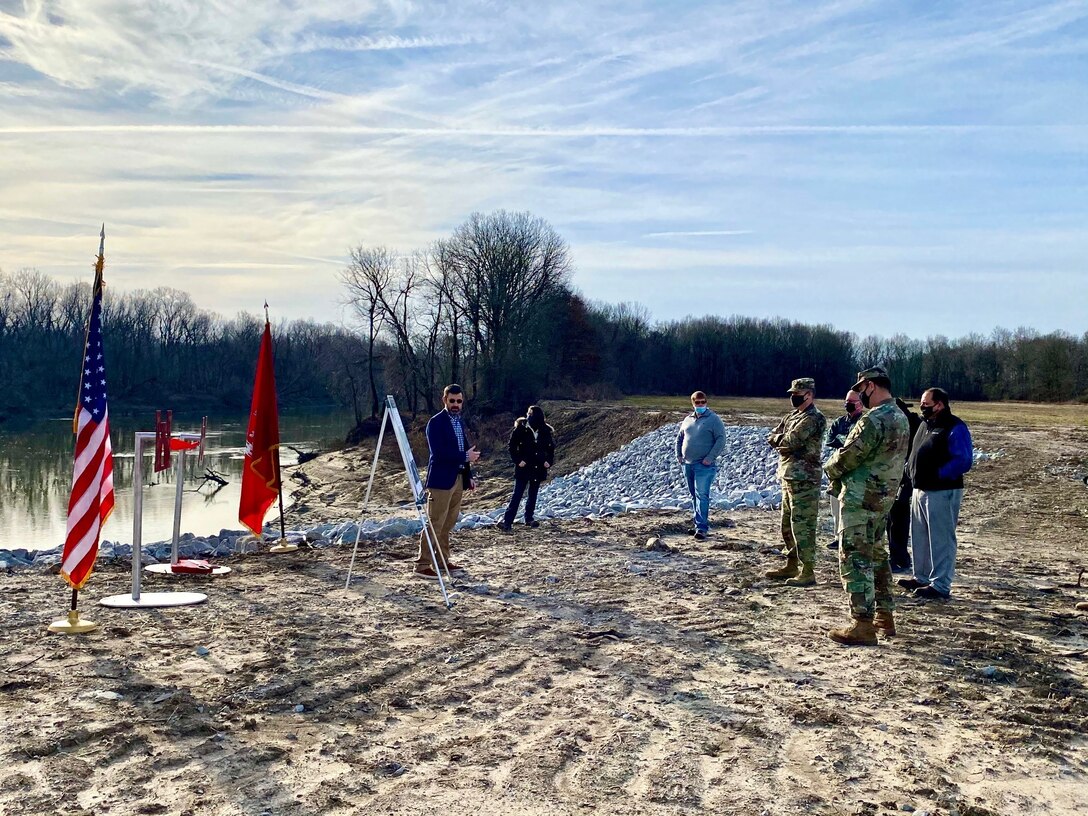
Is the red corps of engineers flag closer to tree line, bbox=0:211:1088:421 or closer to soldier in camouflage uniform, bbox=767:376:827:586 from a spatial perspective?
soldier in camouflage uniform, bbox=767:376:827:586

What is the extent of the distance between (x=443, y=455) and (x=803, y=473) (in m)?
3.83

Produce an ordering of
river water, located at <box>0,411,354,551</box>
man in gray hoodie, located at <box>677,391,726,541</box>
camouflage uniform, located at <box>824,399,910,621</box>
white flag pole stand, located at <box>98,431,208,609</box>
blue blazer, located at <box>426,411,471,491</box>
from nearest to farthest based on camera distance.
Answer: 1. camouflage uniform, located at <box>824,399,910,621</box>
2. white flag pole stand, located at <box>98,431,208,609</box>
3. blue blazer, located at <box>426,411,471,491</box>
4. man in gray hoodie, located at <box>677,391,726,541</box>
5. river water, located at <box>0,411,354,551</box>

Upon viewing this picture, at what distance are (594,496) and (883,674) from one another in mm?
18651

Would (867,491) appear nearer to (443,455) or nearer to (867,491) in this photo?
(867,491)

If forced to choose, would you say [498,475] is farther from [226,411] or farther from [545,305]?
[226,411]

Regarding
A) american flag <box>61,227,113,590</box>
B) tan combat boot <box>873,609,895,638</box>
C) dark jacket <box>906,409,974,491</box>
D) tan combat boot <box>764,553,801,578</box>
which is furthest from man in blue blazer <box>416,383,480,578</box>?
dark jacket <box>906,409,974,491</box>

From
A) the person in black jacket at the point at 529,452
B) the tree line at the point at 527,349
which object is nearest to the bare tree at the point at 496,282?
the tree line at the point at 527,349

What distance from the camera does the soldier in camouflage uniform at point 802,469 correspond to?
29.9 ft

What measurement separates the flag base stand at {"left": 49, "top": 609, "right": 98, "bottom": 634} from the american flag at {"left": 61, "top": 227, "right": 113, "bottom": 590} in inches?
9.4

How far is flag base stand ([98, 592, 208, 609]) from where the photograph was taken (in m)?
8.12

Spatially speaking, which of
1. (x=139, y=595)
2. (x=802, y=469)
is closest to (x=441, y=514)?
(x=139, y=595)

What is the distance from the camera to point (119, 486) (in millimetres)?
32219

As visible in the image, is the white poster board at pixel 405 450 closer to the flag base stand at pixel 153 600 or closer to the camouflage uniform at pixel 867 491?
the flag base stand at pixel 153 600

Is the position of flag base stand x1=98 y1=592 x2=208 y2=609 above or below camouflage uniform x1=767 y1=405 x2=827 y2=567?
below
